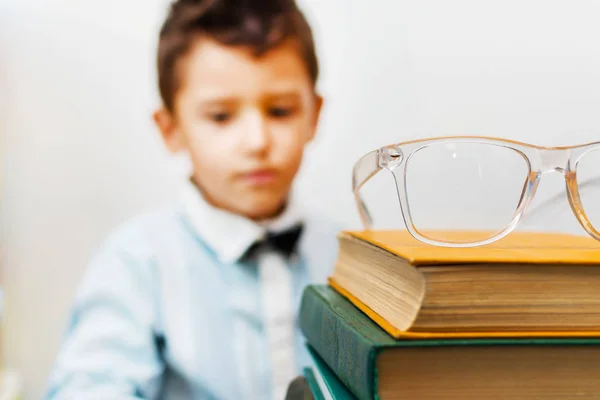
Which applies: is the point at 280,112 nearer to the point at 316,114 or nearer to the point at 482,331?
the point at 316,114

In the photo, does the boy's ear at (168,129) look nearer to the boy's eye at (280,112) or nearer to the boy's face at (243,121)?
the boy's face at (243,121)

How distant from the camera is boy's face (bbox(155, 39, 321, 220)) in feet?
2.62

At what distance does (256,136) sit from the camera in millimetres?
788

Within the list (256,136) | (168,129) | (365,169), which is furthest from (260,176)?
(365,169)

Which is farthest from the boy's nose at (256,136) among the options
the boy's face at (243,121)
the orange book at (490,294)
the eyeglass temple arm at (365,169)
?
A: the orange book at (490,294)

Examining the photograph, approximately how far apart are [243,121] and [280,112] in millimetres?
59

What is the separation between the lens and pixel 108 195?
89 centimetres

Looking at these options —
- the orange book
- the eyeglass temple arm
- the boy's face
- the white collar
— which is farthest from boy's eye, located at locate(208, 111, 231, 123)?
the orange book

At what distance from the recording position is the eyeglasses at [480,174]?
0.47 m

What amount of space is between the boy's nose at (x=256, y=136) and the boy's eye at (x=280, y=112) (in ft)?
0.09

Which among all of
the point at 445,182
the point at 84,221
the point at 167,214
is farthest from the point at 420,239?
the point at 84,221

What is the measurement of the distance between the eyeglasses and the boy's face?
0.92ft

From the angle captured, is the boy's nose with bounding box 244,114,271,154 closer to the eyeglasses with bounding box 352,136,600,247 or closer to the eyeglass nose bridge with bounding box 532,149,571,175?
the eyeglasses with bounding box 352,136,600,247

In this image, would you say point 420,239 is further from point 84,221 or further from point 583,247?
point 84,221
